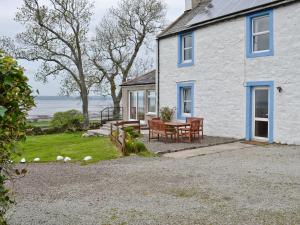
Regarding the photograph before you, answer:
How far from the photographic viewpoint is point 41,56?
115ft

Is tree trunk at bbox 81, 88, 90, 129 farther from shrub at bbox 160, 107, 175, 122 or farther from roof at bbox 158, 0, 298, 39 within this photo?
roof at bbox 158, 0, 298, 39

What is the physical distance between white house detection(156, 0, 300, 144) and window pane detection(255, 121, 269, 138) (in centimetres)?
4

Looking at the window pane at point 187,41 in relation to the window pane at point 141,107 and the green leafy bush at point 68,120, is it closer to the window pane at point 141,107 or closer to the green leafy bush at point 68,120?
the window pane at point 141,107

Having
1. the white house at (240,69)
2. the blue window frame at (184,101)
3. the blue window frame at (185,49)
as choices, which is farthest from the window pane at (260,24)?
the blue window frame at (184,101)

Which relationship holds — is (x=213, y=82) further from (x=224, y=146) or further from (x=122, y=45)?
(x=122, y=45)

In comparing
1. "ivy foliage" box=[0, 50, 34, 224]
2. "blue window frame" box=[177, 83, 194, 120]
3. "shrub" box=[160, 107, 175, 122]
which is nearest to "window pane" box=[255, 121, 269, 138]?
"blue window frame" box=[177, 83, 194, 120]

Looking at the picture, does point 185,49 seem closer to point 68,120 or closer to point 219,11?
point 219,11

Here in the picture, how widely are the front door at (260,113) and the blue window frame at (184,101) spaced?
4.53 m

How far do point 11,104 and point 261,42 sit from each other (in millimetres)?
13232

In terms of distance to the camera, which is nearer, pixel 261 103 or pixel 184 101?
pixel 261 103

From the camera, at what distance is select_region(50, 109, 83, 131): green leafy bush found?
3105 cm

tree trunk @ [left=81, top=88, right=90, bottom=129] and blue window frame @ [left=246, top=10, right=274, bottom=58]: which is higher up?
blue window frame @ [left=246, top=10, right=274, bottom=58]

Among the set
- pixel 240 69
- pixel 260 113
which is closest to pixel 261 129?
pixel 260 113

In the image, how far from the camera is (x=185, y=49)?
19.8 metres
